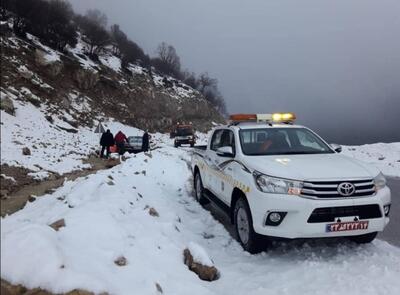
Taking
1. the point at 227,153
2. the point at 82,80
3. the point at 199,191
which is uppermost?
the point at 82,80

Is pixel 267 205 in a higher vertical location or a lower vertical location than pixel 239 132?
lower

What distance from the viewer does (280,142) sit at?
704 cm

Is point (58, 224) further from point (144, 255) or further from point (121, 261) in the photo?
point (144, 255)

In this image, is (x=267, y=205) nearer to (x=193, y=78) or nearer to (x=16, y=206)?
(x=16, y=206)

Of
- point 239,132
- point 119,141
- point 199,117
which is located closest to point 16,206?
point 239,132

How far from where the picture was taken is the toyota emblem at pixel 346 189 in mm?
5246

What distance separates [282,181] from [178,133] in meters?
33.3

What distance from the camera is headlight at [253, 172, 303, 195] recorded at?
527 centimetres

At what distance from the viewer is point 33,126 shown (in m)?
2.52

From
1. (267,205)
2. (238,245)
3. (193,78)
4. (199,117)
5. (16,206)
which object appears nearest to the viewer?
(16,206)

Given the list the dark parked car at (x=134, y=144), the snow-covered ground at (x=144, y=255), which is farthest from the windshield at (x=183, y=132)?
the snow-covered ground at (x=144, y=255)

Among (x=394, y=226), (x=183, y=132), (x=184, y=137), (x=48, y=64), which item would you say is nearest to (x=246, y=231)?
(x=394, y=226)

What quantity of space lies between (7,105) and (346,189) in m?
4.24

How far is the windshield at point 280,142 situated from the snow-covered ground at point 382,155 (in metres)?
10.6
